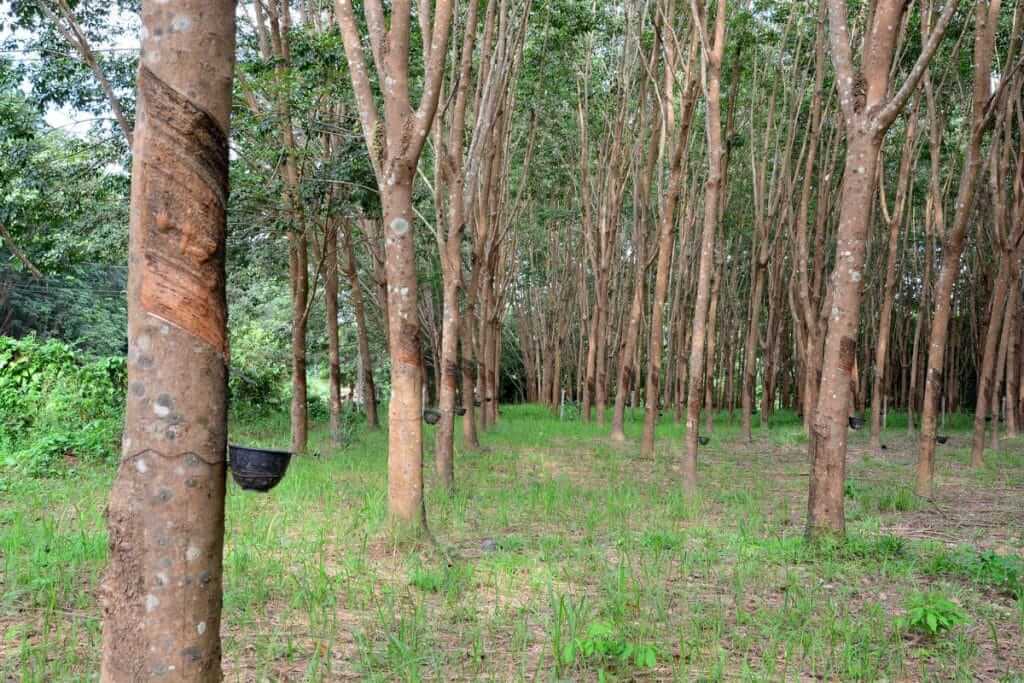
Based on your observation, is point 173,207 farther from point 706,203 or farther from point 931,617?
point 706,203

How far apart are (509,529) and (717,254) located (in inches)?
476

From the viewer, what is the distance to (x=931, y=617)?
387 cm

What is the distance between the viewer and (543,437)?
15.1 metres

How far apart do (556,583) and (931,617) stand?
6.82 feet

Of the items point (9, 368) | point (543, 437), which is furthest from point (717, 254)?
point (9, 368)

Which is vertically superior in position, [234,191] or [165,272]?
[234,191]

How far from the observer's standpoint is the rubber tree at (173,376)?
5.95 feet

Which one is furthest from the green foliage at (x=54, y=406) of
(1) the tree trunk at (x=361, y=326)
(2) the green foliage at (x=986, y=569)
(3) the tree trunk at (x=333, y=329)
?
(2) the green foliage at (x=986, y=569)

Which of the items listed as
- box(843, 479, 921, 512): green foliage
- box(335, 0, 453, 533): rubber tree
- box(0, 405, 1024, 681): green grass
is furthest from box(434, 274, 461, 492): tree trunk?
box(843, 479, 921, 512): green foliage

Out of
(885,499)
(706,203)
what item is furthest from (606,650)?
(706,203)

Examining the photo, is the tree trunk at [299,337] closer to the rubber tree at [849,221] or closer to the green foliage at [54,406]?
the green foliage at [54,406]

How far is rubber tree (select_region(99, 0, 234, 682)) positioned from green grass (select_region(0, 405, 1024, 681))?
167cm

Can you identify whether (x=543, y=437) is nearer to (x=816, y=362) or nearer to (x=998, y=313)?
(x=816, y=362)

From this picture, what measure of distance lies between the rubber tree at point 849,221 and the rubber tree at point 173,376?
4.88 metres
